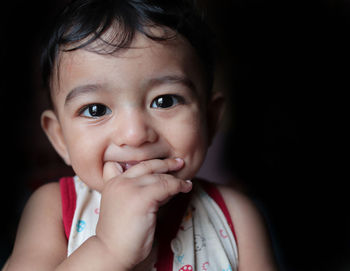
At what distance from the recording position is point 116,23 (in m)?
0.73

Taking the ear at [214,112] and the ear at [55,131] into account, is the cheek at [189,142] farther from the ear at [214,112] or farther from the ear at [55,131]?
the ear at [55,131]

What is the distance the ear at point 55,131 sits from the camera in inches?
36.0

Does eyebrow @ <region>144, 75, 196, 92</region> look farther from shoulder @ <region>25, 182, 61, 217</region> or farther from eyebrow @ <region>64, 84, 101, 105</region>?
shoulder @ <region>25, 182, 61, 217</region>

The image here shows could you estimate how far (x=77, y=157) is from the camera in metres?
0.77

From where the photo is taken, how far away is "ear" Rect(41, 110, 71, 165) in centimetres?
91

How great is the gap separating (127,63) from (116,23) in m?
0.08

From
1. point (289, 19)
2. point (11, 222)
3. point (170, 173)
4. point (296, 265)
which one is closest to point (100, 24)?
point (170, 173)

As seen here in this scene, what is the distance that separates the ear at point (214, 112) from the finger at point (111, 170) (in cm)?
29

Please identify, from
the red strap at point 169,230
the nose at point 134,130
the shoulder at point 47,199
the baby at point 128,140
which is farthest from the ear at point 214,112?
the shoulder at point 47,199

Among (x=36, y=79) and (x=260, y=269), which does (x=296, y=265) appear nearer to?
(x=260, y=269)

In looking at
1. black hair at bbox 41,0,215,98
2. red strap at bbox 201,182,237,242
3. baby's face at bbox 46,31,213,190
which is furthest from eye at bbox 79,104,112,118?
red strap at bbox 201,182,237,242

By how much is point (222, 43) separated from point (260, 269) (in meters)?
0.76

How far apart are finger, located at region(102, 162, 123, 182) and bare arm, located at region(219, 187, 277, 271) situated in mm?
339

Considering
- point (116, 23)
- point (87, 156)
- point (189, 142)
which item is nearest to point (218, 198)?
point (189, 142)
